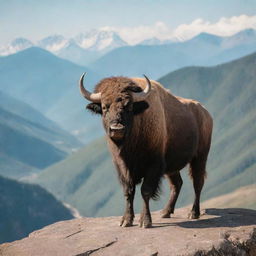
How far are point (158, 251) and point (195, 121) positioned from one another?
6.53 meters

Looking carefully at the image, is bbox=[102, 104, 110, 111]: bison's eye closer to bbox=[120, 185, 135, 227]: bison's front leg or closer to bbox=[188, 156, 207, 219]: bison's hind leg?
bbox=[120, 185, 135, 227]: bison's front leg

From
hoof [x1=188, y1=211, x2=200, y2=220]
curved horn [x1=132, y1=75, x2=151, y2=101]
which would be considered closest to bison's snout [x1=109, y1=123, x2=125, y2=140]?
curved horn [x1=132, y1=75, x2=151, y2=101]

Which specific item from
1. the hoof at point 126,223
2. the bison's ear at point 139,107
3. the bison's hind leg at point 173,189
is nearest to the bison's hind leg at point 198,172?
the bison's hind leg at point 173,189

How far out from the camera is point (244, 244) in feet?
50.8

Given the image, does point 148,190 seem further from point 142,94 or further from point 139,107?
point 142,94

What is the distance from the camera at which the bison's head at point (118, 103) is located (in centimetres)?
1568

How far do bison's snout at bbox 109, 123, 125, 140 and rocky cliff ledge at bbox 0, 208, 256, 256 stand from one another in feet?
8.90

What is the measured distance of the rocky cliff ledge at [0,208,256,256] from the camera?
1436 centimetres

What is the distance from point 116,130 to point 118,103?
0.92 metres

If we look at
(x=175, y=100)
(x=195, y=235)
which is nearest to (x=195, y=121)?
(x=175, y=100)

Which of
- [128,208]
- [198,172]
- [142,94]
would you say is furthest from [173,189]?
[142,94]

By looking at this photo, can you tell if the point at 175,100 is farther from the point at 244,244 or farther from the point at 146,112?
the point at 244,244

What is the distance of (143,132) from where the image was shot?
55.9 ft

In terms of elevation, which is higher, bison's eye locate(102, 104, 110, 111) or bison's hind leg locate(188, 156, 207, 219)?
bison's eye locate(102, 104, 110, 111)
